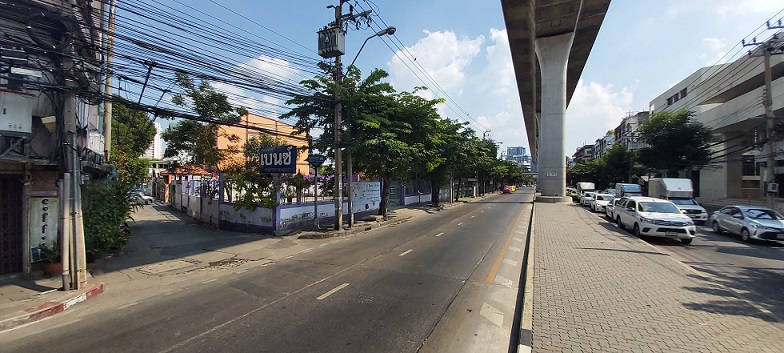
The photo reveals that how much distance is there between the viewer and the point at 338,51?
14.8 meters

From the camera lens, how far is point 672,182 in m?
21.2

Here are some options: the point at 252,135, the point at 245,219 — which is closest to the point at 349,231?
the point at 245,219

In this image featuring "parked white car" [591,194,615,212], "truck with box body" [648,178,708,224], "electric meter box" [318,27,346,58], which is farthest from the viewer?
"parked white car" [591,194,615,212]

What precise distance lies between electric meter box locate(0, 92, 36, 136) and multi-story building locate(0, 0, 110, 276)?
0.04 feet

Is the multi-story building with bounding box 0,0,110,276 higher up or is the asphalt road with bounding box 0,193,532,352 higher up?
the multi-story building with bounding box 0,0,110,276

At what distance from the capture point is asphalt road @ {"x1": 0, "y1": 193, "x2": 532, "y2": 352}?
4445 millimetres

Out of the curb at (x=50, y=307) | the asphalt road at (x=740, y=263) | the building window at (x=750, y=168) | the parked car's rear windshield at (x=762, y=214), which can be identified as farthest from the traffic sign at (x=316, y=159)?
the building window at (x=750, y=168)

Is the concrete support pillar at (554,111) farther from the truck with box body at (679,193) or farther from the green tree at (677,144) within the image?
the truck with box body at (679,193)

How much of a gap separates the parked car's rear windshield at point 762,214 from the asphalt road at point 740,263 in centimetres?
103

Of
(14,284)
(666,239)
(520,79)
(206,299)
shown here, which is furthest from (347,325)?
(520,79)

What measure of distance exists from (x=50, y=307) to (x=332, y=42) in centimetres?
1232

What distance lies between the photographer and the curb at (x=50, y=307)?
5.24 metres

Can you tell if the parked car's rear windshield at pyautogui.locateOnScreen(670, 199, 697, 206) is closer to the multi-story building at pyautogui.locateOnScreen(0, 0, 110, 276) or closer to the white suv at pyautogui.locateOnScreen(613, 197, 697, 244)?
the white suv at pyautogui.locateOnScreen(613, 197, 697, 244)

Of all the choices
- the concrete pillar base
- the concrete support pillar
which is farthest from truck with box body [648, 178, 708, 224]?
the concrete support pillar
